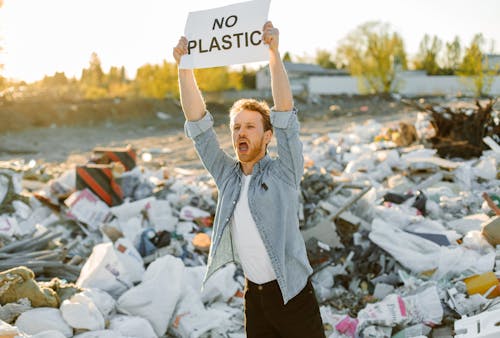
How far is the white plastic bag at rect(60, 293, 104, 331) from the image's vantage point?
2.95m

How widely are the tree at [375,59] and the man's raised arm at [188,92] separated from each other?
129ft

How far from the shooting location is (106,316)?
10.9 feet

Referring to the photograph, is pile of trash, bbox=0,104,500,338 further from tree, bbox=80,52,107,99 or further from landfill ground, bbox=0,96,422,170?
tree, bbox=80,52,107,99

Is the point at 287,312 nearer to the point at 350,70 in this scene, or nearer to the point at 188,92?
the point at 188,92

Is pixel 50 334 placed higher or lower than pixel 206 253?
higher

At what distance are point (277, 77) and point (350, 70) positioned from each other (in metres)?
42.8

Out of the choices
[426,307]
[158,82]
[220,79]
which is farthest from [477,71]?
[426,307]

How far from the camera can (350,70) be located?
43.1 metres

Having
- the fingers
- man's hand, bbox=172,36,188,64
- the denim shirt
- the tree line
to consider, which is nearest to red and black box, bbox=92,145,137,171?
man's hand, bbox=172,36,188,64

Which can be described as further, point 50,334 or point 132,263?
point 132,263

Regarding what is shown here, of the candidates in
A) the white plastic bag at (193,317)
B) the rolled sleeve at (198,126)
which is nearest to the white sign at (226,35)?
the rolled sleeve at (198,126)

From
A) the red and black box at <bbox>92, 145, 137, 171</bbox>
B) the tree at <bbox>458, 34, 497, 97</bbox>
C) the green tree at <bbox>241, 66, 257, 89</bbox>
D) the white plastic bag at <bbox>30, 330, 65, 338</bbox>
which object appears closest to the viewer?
the white plastic bag at <bbox>30, 330, 65, 338</bbox>

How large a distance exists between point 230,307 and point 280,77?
2.48 meters

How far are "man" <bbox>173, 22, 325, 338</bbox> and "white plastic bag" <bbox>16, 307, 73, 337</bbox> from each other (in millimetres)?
1325
